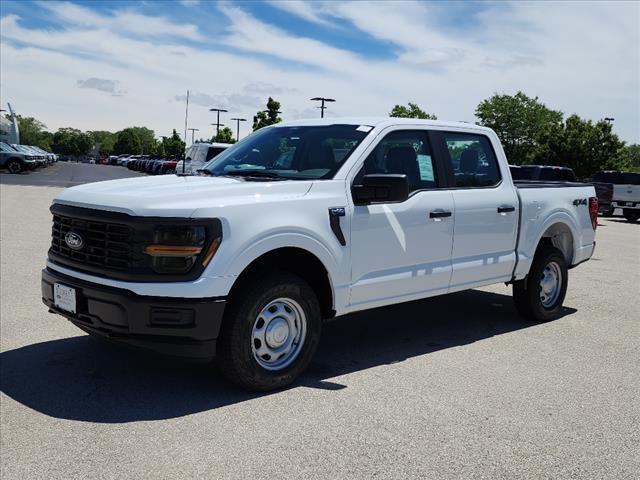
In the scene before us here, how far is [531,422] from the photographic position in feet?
13.4

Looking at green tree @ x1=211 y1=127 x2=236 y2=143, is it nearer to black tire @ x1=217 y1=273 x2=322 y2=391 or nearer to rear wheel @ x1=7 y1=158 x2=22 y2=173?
rear wheel @ x1=7 y1=158 x2=22 y2=173

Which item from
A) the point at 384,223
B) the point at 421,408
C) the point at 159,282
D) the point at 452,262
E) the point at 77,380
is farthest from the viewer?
the point at 452,262

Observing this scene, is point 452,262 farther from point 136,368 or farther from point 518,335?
point 136,368

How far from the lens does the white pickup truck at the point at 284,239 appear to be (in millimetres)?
4016

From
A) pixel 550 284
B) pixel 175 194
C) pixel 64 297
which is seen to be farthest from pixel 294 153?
pixel 550 284

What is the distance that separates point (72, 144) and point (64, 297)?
204 meters

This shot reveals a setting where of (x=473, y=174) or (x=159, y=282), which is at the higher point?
(x=473, y=174)

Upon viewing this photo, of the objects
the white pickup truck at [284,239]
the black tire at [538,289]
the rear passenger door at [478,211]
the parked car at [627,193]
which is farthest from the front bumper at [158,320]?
the parked car at [627,193]

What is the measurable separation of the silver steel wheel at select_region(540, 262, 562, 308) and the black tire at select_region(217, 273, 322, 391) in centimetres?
323

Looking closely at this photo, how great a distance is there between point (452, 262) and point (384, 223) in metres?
0.97

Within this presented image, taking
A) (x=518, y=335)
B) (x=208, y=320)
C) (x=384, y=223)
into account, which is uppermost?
(x=384, y=223)

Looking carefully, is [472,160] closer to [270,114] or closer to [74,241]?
[74,241]

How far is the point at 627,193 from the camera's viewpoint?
24.0m

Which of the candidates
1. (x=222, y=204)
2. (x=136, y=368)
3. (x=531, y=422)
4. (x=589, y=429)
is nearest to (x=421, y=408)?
(x=531, y=422)
